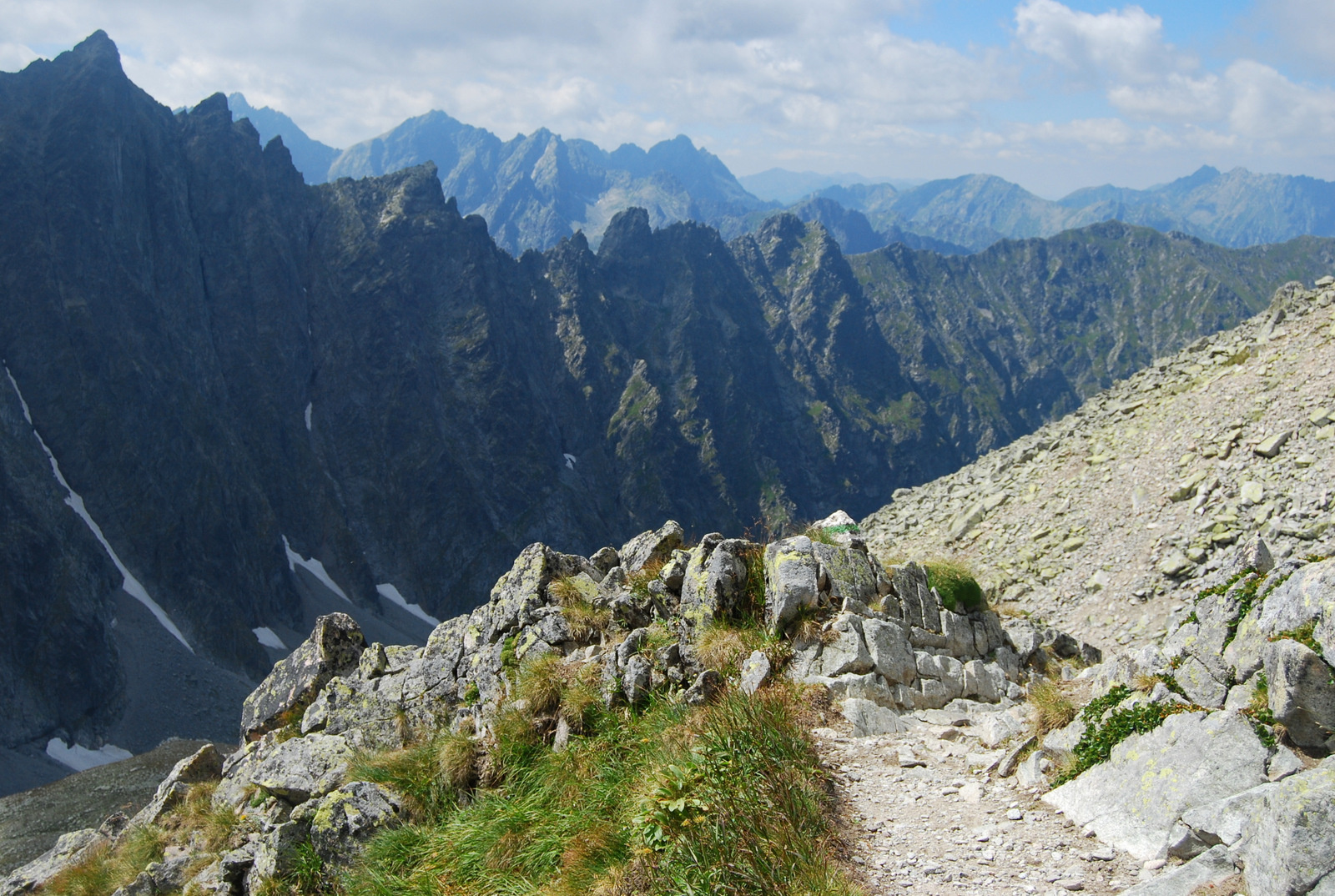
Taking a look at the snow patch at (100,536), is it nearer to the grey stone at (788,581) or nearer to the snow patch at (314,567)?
the snow patch at (314,567)

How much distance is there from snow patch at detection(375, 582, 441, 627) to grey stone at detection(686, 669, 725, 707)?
134754 mm

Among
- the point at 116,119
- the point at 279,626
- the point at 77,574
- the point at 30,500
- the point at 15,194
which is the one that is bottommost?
the point at 279,626

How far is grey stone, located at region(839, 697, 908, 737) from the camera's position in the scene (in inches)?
399

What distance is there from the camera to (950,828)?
26.0 feet

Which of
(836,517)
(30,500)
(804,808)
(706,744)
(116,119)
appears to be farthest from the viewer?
(116,119)

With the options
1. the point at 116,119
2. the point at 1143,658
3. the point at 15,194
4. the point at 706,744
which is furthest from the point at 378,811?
the point at 116,119

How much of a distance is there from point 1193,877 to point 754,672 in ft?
18.1

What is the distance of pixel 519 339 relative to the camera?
192375 millimetres

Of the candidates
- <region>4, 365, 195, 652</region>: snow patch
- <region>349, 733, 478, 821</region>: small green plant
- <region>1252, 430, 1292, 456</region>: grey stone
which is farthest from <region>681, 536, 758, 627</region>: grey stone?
<region>4, 365, 195, 652</region>: snow patch

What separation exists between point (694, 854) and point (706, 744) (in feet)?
4.75

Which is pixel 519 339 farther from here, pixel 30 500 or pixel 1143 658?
pixel 1143 658

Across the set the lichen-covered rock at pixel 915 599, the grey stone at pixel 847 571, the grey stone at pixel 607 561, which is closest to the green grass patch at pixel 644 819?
the grey stone at pixel 847 571

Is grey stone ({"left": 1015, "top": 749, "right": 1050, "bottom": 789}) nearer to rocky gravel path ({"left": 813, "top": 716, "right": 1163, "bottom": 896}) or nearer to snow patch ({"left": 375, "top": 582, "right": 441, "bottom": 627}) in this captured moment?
rocky gravel path ({"left": 813, "top": 716, "right": 1163, "bottom": 896})

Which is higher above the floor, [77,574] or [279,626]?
[77,574]
